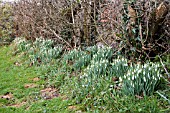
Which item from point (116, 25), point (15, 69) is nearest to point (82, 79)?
point (116, 25)

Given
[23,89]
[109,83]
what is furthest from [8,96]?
[109,83]

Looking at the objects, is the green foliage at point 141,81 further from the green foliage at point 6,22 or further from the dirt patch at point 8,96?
the green foliage at point 6,22

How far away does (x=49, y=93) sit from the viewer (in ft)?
19.0

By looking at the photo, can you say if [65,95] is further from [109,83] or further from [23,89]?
[23,89]

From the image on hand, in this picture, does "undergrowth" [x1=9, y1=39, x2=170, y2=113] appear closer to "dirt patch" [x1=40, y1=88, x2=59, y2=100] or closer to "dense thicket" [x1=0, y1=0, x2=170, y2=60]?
"dirt patch" [x1=40, y1=88, x2=59, y2=100]

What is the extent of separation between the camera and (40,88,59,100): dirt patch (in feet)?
18.3

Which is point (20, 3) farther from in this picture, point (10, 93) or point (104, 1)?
point (10, 93)

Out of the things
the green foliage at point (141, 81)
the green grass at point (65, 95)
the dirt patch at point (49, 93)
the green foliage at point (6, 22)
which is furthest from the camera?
the green foliage at point (6, 22)

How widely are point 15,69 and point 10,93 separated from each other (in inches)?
82.7

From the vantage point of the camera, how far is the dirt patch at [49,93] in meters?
5.57

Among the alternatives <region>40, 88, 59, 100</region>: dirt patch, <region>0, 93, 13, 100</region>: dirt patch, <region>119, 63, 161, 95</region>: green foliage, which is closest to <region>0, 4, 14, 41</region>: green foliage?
<region>0, 93, 13, 100</region>: dirt patch

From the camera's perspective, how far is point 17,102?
5.59 meters

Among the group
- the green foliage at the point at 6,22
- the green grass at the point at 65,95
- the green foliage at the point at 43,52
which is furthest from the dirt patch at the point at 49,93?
the green foliage at the point at 6,22

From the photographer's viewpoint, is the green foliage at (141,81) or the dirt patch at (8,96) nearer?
the green foliage at (141,81)
